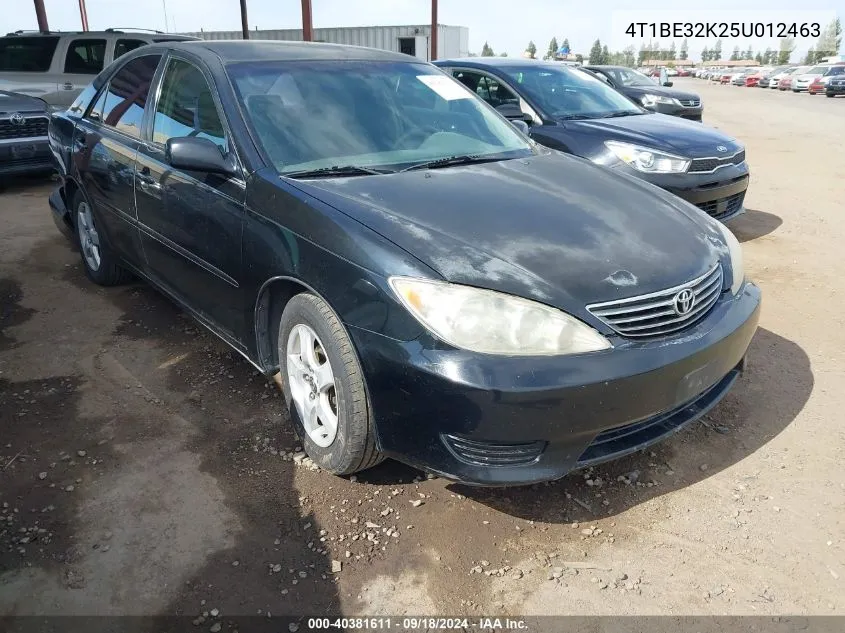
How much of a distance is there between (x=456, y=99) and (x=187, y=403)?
2.13 metres

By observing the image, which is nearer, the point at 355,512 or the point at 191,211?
the point at 355,512

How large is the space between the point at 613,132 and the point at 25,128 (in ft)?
21.3

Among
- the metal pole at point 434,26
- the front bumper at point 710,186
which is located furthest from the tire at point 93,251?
the metal pole at point 434,26

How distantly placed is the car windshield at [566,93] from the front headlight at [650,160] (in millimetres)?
774

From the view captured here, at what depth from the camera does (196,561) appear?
7.38ft

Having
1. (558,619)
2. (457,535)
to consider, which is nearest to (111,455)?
(457,535)

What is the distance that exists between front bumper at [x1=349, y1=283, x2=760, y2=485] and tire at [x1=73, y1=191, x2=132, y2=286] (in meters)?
2.93

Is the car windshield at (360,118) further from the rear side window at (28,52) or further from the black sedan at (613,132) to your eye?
the rear side window at (28,52)

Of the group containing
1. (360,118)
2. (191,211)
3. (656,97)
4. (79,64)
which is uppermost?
(79,64)

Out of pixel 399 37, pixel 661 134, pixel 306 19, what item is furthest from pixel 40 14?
pixel 399 37

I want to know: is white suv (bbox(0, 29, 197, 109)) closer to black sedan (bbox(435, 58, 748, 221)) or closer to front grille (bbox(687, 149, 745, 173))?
black sedan (bbox(435, 58, 748, 221))

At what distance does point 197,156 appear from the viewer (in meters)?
2.74

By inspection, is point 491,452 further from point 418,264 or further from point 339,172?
point 339,172

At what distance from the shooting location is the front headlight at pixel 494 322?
2080 mm
